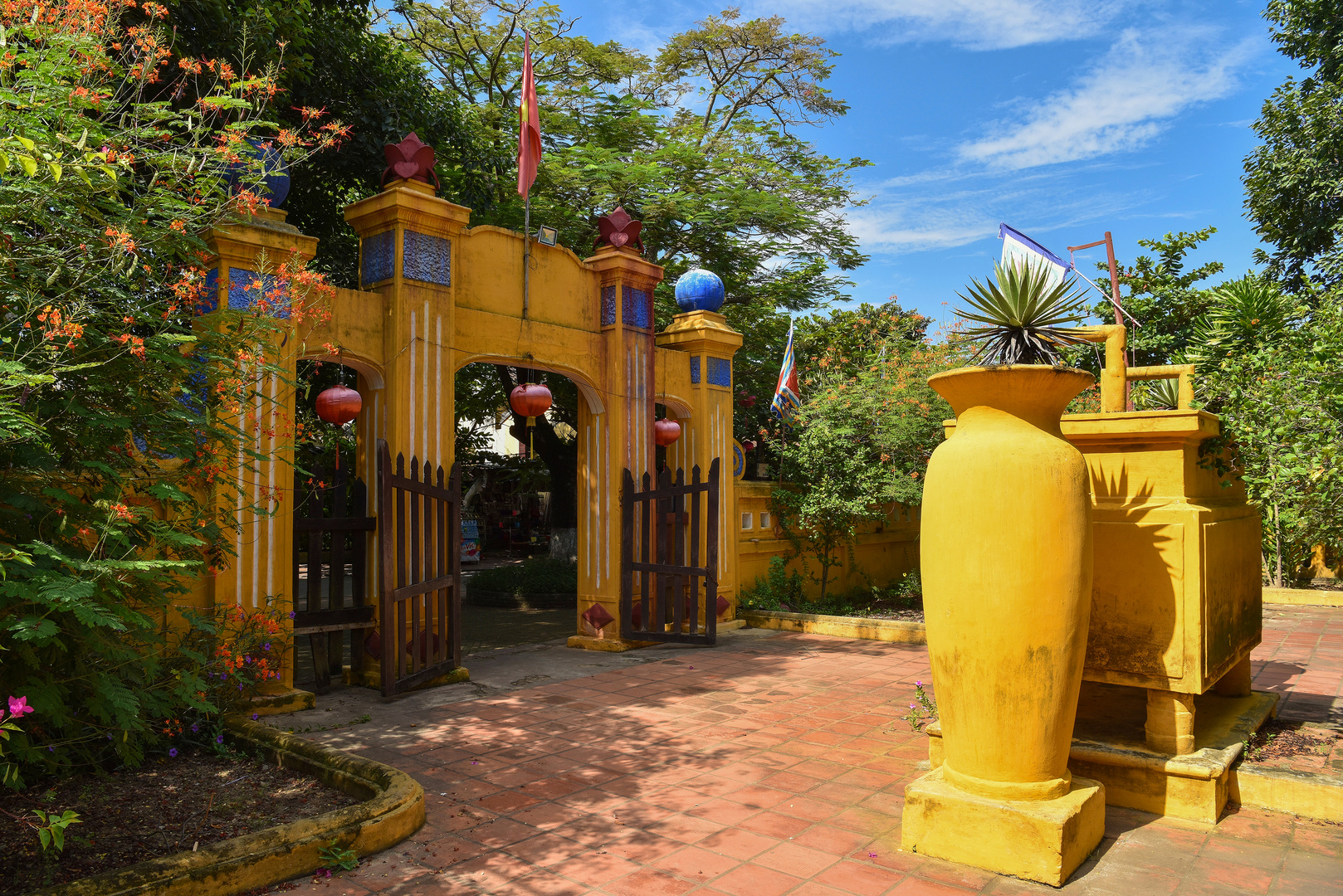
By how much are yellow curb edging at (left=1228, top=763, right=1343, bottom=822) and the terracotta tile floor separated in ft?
0.24

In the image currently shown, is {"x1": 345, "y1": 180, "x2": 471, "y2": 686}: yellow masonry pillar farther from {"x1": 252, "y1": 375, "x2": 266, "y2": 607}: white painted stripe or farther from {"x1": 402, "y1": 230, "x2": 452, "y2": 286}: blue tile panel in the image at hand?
{"x1": 252, "y1": 375, "x2": 266, "y2": 607}: white painted stripe

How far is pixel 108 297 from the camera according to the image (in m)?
3.67

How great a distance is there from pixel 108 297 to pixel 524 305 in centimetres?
430

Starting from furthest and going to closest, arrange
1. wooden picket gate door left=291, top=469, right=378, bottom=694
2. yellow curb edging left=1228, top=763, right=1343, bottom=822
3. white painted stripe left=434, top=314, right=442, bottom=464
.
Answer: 1. white painted stripe left=434, top=314, right=442, bottom=464
2. wooden picket gate door left=291, top=469, right=378, bottom=694
3. yellow curb edging left=1228, top=763, right=1343, bottom=822

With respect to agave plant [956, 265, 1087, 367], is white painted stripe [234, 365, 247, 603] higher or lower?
lower

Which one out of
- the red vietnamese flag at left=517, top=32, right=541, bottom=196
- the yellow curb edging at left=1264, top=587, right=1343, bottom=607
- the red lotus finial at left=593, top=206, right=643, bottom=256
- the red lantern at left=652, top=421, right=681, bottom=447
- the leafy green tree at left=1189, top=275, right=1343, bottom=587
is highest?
the red vietnamese flag at left=517, top=32, right=541, bottom=196

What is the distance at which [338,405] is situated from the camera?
6457mm

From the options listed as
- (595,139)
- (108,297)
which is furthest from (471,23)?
(108,297)

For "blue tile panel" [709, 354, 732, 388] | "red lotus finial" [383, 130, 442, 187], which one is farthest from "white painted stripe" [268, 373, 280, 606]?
"blue tile panel" [709, 354, 732, 388]

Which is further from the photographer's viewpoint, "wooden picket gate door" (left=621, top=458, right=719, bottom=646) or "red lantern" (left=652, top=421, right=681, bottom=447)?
"red lantern" (left=652, top=421, right=681, bottom=447)

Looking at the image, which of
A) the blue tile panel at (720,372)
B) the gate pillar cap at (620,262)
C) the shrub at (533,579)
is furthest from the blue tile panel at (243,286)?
the shrub at (533,579)

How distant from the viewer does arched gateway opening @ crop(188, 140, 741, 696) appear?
617 centimetres

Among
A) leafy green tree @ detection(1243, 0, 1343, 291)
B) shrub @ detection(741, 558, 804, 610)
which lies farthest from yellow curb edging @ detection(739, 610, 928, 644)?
leafy green tree @ detection(1243, 0, 1343, 291)

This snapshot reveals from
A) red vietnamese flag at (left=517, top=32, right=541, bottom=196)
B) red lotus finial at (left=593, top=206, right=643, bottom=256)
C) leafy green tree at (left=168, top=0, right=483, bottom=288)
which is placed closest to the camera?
leafy green tree at (left=168, top=0, right=483, bottom=288)
